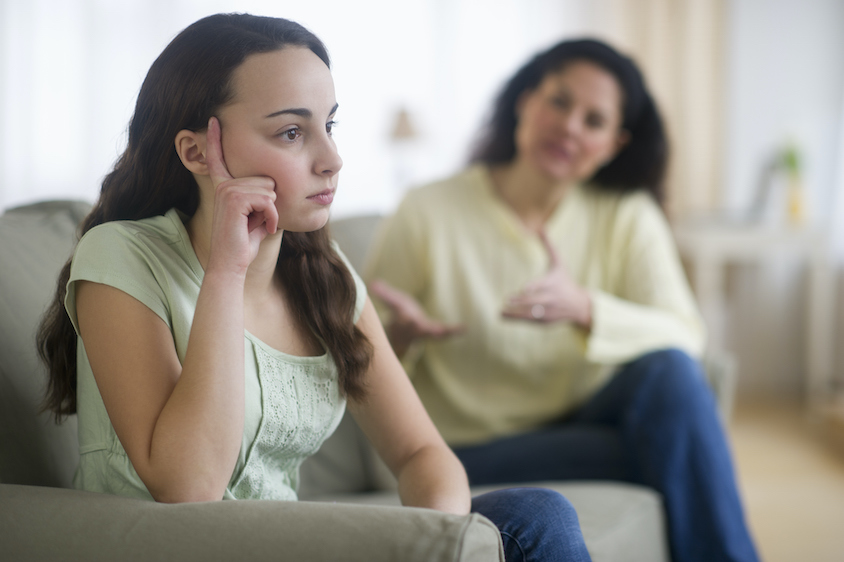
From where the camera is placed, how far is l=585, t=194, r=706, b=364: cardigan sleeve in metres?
1.50

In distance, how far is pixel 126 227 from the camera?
0.67m

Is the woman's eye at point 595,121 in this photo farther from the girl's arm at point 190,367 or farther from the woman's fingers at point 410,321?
the girl's arm at point 190,367

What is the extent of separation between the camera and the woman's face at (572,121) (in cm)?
164

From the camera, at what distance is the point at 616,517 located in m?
1.19

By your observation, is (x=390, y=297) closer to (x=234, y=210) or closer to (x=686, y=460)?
(x=686, y=460)

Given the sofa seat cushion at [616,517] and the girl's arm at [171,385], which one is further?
the sofa seat cushion at [616,517]

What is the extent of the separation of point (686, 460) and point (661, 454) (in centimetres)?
4

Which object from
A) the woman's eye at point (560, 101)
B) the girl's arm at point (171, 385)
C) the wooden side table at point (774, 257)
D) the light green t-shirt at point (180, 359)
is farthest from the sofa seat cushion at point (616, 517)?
the wooden side table at point (774, 257)

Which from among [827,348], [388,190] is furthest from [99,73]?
[827,348]

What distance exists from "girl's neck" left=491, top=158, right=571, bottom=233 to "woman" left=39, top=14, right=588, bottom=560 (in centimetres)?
103

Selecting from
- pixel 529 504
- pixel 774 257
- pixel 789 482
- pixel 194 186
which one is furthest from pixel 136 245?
pixel 774 257

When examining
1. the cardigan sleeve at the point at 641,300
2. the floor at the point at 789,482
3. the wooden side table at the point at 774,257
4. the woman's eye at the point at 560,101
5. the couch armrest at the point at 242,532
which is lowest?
the floor at the point at 789,482

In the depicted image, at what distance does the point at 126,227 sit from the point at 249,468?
0.25 metres

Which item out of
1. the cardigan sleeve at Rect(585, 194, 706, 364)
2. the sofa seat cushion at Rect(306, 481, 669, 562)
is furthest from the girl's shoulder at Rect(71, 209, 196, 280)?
the cardigan sleeve at Rect(585, 194, 706, 364)
